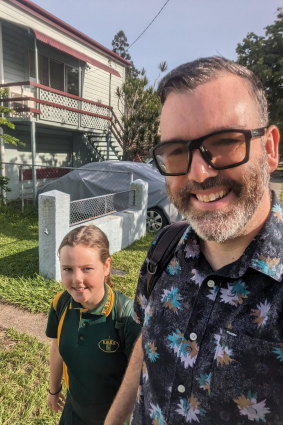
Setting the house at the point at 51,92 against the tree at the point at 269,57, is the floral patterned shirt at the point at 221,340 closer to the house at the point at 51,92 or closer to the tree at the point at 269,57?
the house at the point at 51,92

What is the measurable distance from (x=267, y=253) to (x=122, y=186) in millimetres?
7084

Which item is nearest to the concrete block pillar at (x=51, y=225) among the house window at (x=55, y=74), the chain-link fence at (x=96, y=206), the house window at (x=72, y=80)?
the chain-link fence at (x=96, y=206)

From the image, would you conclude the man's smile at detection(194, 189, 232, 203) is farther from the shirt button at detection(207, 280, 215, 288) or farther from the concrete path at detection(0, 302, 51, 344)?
the concrete path at detection(0, 302, 51, 344)

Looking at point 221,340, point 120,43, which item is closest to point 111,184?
point 221,340

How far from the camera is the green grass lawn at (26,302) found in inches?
92.8

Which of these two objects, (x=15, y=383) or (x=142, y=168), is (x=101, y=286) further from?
(x=142, y=168)

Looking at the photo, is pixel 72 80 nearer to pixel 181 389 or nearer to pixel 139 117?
pixel 139 117

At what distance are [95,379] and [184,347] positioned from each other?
32.1 inches

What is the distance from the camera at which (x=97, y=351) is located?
5.11ft

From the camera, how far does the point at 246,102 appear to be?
979 mm

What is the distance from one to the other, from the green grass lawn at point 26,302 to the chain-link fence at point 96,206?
919mm

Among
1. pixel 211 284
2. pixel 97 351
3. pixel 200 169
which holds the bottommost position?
pixel 97 351

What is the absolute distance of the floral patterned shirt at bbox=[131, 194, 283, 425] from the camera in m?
0.87

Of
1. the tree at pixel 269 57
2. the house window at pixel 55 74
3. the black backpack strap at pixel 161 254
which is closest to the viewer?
the black backpack strap at pixel 161 254
